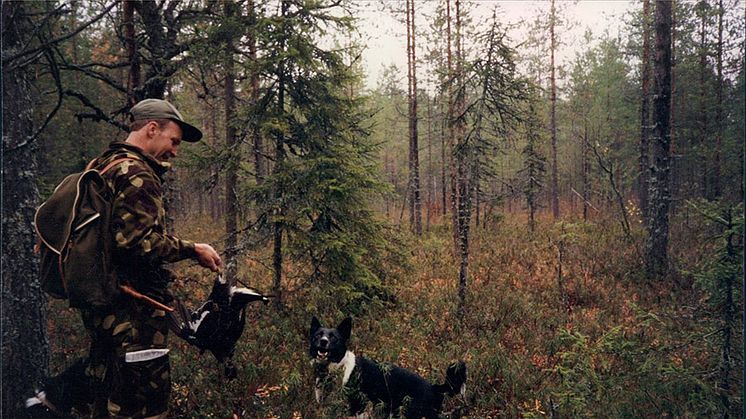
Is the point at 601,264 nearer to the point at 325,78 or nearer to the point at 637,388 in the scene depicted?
the point at 637,388

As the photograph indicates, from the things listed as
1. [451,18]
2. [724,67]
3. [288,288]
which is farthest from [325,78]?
[451,18]

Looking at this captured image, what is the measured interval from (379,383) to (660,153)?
870 centimetres

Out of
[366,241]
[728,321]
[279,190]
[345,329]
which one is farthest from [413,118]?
[728,321]

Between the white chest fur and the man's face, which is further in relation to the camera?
the white chest fur

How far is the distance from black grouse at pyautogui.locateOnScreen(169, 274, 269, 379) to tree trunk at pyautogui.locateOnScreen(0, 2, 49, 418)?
72.0 inches

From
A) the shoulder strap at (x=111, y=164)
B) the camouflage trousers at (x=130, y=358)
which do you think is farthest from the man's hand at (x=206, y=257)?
the shoulder strap at (x=111, y=164)

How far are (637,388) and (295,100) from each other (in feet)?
22.4

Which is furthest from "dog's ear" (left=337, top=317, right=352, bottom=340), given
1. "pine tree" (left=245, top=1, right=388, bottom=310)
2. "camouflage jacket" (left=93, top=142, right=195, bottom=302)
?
"pine tree" (left=245, top=1, right=388, bottom=310)

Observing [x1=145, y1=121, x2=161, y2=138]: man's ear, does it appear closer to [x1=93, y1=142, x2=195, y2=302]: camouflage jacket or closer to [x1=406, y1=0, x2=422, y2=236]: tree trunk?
[x1=93, y1=142, x2=195, y2=302]: camouflage jacket

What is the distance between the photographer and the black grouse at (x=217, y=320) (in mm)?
2990

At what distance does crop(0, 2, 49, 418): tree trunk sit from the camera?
11.6ft

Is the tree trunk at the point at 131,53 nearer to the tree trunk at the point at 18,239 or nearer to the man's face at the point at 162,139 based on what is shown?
the tree trunk at the point at 18,239

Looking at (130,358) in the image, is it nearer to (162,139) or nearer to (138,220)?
(138,220)

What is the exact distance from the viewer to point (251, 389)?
4.61 metres
